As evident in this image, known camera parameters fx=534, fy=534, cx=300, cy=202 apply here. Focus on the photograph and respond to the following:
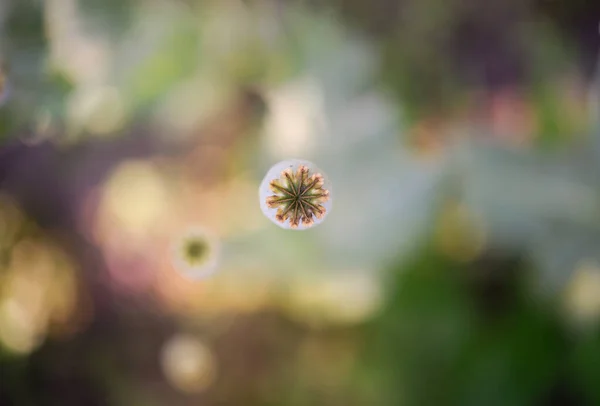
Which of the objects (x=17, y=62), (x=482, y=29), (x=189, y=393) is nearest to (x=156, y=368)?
(x=189, y=393)

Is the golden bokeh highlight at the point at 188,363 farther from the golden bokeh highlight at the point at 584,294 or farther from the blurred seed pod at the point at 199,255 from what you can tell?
the golden bokeh highlight at the point at 584,294

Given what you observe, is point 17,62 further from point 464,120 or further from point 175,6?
point 464,120

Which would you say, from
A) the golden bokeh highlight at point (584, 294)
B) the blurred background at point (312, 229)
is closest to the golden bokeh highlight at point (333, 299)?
the blurred background at point (312, 229)

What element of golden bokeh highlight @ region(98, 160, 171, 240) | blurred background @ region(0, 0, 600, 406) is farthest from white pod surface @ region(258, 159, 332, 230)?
golden bokeh highlight @ region(98, 160, 171, 240)

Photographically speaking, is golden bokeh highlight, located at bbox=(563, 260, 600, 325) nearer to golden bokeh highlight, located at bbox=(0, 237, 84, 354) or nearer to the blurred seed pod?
the blurred seed pod

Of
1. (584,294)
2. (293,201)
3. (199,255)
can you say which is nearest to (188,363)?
(199,255)

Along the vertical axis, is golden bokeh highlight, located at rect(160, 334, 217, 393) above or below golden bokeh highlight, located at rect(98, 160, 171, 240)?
below

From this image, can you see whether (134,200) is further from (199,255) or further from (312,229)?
(312,229)
